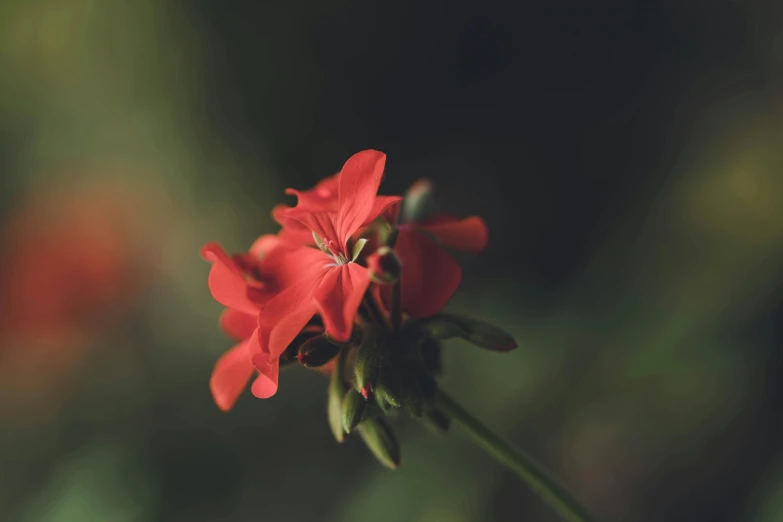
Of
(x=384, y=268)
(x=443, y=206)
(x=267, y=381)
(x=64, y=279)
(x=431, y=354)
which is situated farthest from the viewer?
(x=64, y=279)

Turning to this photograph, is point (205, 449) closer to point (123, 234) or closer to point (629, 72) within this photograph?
point (123, 234)

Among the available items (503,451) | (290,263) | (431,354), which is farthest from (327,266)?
(503,451)

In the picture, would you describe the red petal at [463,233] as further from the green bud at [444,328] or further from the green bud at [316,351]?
the green bud at [316,351]

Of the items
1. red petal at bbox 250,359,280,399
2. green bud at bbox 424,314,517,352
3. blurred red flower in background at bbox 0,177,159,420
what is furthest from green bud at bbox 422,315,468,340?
blurred red flower in background at bbox 0,177,159,420

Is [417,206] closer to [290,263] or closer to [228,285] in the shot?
[290,263]

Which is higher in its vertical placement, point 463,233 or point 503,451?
point 463,233

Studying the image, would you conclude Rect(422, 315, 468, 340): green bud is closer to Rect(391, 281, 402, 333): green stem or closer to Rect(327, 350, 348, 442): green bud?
Rect(391, 281, 402, 333): green stem
